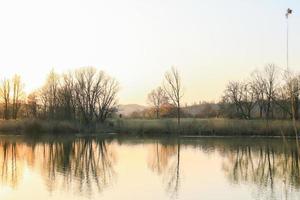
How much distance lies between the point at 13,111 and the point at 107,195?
2001 inches

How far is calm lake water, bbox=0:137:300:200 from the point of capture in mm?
13406

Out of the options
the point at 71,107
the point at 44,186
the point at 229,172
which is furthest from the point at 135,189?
the point at 71,107

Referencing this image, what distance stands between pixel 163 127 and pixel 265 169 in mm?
26433

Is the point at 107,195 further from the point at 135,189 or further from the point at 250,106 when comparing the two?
the point at 250,106

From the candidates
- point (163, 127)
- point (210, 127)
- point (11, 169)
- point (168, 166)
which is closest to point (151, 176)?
point (168, 166)

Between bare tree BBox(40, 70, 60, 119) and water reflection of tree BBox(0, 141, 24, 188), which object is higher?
bare tree BBox(40, 70, 60, 119)

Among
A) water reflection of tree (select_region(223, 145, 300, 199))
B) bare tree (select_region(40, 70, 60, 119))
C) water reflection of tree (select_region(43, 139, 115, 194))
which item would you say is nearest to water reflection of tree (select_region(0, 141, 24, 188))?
water reflection of tree (select_region(43, 139, 115, 194))

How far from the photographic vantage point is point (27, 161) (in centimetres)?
2253

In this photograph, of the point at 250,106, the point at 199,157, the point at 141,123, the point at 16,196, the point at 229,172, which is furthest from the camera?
the point at 250,106

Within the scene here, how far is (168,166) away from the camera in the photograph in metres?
21.2

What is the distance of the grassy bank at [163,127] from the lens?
43.0 metres

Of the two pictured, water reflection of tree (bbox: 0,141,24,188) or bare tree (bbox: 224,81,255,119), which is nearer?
water reflection of tree (bbox: 0,141,24,188)

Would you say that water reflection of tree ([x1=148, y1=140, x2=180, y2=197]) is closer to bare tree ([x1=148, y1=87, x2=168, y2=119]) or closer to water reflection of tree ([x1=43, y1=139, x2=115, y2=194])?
water reflection of tree ([x1=43, y1=139, x2=115, y2=194])

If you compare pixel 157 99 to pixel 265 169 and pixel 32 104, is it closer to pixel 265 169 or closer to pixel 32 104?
pixel 32 104
